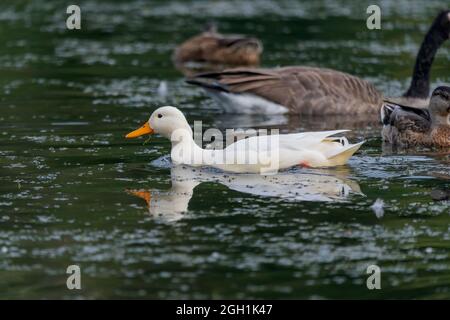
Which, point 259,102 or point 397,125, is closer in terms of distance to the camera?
point 397,125

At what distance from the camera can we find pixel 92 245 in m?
8.90

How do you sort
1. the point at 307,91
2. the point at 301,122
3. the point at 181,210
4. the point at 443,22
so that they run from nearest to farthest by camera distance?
the point at 181,210 < the point at 301,122 < the point at 307,91 < the point at 443,22

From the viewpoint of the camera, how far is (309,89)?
16.5 meters

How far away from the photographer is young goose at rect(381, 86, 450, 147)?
44.2ft

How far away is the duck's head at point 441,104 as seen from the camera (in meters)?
13.5

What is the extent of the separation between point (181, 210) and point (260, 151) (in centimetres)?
169

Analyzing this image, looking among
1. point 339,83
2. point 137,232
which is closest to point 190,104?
point 339,83

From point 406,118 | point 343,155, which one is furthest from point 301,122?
point 343,155

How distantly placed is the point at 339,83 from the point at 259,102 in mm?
1222

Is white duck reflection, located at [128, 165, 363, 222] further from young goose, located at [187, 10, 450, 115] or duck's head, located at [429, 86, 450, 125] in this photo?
young goose, located at [187, 10, 450, 115]

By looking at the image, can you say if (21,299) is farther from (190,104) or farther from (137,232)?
(190,104)

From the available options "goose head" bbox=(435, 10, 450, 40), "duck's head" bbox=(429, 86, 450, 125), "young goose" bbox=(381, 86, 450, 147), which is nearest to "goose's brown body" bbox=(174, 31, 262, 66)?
"goose head" bbox=(435, 10, 450, 40)

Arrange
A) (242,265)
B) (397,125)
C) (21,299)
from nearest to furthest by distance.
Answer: (21,299) → (242,265) → (397,125)

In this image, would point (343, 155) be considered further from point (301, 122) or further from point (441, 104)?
point (301, 122)
